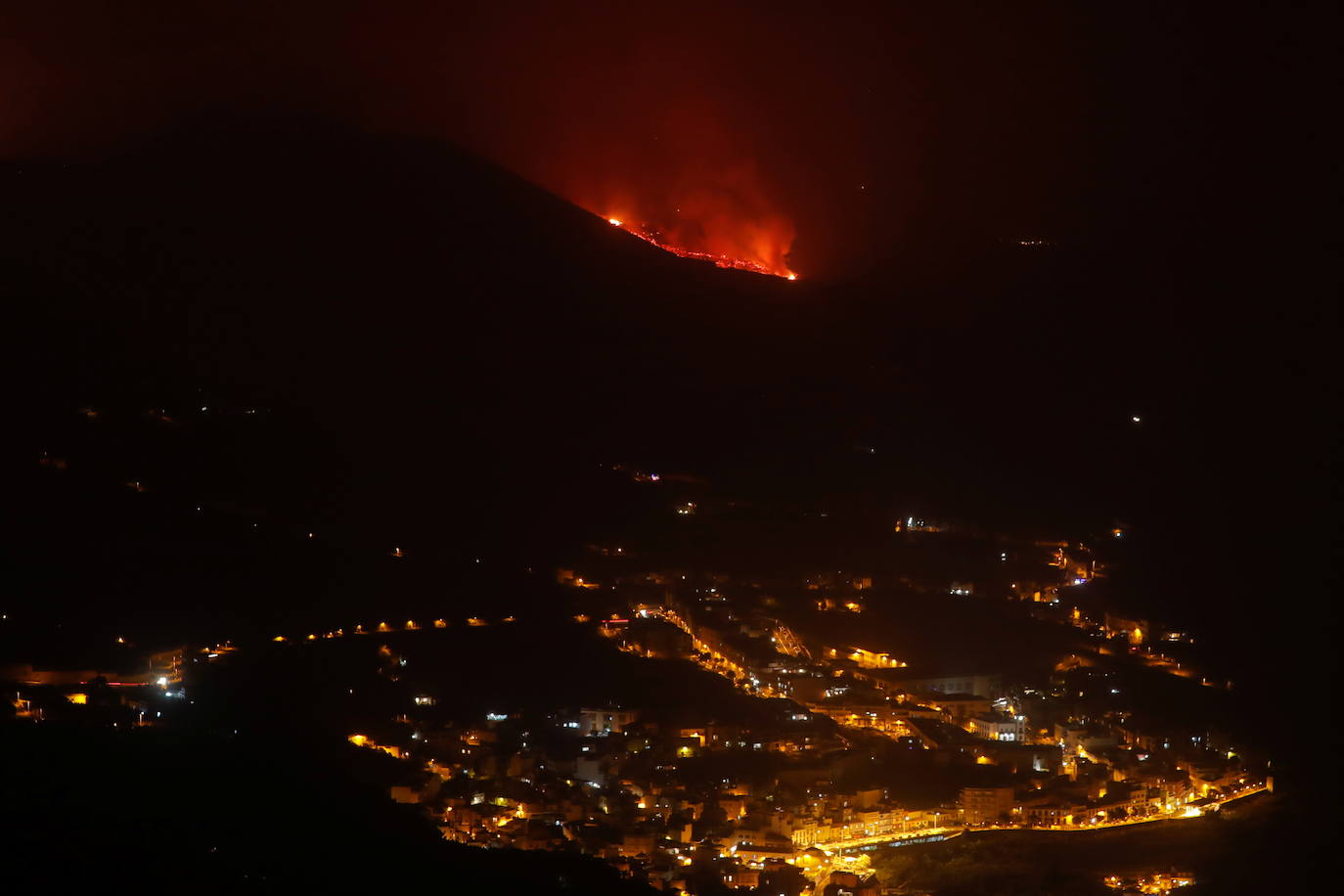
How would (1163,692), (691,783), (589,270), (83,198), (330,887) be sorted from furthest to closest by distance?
1. (589,270)
2. (83,198)
3. (1163,692)
4. (691,783)
5. (330,887)

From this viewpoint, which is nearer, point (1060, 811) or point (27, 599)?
point (1060, 811)

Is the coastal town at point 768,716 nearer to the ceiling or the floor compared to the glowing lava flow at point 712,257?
nearer to the floor

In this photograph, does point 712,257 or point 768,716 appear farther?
point 712,257

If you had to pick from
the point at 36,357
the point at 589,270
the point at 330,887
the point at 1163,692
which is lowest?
the point at 330,887

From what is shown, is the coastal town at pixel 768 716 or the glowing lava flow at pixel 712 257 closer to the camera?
the coastal town at pixel 768 716

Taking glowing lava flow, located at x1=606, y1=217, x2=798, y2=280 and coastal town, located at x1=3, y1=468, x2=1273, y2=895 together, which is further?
glowing lava flow, located at x1=606, y1=217, x2=798, y2=280

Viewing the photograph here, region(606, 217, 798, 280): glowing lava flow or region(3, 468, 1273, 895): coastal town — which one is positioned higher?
region(606, 217, 798, 280): glowing lava flow

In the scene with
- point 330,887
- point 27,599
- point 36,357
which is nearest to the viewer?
point 330,887

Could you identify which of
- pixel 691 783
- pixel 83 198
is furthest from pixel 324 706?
pixel 83 198

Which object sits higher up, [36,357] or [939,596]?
[36,357]

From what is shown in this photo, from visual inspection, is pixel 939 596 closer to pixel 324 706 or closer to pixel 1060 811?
pixel 1060 811

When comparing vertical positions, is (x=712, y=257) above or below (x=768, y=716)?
above
